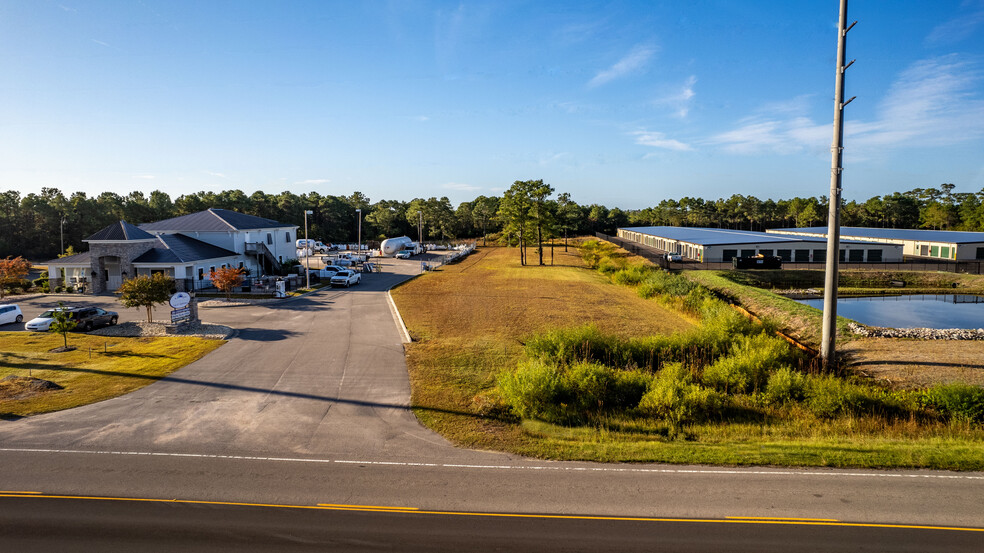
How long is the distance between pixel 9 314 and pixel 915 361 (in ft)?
151

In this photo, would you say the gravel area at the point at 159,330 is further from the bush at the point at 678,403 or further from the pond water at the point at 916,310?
the pond water at the point at 916,310

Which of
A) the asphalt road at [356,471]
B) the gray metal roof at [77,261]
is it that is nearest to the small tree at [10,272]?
the gray metal roof at [77,261]

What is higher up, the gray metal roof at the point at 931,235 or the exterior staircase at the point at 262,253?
the gray metal roof at the point at 931,235

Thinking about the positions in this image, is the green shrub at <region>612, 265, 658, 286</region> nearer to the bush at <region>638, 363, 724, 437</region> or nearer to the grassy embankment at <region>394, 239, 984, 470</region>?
the grassy embankment at <region>394, 239, 984, 470</region>

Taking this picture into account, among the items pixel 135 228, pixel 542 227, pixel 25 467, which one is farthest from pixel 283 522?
pixel 542 227

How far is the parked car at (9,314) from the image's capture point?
3081 centimetres

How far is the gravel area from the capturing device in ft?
89.0

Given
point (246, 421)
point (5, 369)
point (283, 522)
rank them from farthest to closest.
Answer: point (5, 369)
point (246, 421)
point (283, 522)

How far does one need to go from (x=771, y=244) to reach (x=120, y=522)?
6543 cm

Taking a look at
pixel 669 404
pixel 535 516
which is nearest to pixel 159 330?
pixel 535 516

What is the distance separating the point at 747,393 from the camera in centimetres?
1820

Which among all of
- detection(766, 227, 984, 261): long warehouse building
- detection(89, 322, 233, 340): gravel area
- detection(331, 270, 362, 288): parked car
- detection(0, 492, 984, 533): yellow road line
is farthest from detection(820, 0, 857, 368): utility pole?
detection(766, 227, 984, 261): long warehouse building

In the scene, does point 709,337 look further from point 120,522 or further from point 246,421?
point 120,522

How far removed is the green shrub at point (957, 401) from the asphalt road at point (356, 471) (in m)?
4.40
